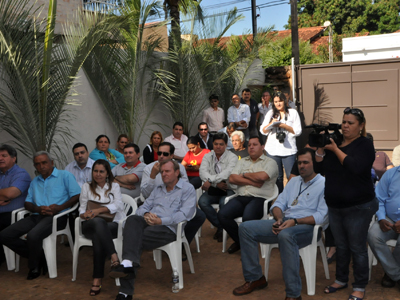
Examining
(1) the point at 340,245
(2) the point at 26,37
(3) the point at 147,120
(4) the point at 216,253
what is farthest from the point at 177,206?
(3) the point at 147,120

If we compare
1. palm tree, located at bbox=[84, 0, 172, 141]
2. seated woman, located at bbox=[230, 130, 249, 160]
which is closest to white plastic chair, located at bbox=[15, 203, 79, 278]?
seated woman, located at bbox=[230, 130, 249, 160]

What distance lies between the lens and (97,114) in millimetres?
8102

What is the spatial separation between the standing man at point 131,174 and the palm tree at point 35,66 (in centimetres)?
123

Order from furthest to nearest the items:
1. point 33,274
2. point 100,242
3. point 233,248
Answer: point 233,248
point 33,274
point 100,242

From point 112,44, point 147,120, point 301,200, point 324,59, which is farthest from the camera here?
point 324,59

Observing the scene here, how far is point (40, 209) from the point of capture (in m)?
4.64

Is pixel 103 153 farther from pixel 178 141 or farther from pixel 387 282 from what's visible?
pixel 387 282

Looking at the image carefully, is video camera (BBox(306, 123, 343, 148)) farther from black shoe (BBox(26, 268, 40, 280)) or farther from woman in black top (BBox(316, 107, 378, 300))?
black shoe (BBox(26, 268, 40, 280))

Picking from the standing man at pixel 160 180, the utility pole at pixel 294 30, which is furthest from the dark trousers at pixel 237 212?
the utility pole at pixel 294 30

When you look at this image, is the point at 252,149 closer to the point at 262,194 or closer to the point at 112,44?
the point at 262,194

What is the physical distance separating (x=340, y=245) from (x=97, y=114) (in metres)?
5.57

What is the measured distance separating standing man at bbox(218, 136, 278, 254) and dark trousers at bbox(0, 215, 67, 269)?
6.02ft

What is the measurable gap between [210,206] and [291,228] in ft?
5.45

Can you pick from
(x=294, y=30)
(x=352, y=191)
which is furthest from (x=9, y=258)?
(x=294, y=30)
